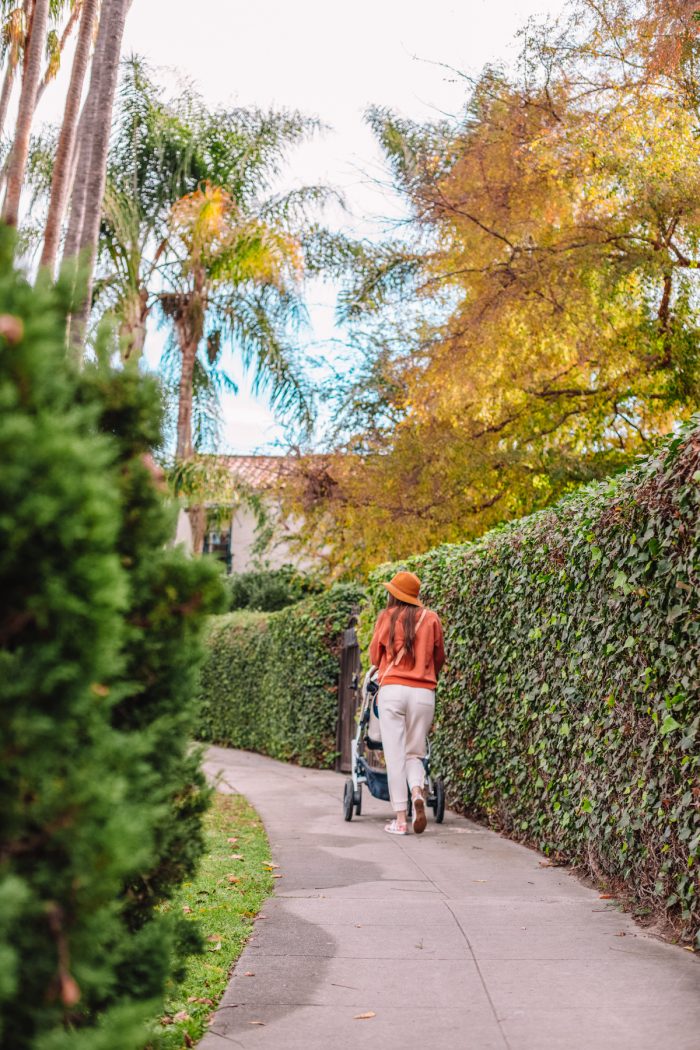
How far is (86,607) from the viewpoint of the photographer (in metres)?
2.09

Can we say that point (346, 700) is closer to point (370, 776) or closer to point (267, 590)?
point (370, 776)

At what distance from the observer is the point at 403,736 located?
29.8 ft

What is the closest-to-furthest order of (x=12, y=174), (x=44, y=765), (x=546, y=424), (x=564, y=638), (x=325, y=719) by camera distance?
(x=44, y=765)
(x=564, y=638)
(x=12, y=174)
(x=546, y=424)
(x=325, y=719)

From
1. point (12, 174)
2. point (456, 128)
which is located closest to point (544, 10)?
point (456, 128)

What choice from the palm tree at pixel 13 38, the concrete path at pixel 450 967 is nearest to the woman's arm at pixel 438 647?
the concrete path at pixel 450 967

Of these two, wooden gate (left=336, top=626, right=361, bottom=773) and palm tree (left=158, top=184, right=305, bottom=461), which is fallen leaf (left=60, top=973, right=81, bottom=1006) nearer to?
wooden gate (left=336, top=626, right=361, bottom=773)

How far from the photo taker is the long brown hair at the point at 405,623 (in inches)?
359

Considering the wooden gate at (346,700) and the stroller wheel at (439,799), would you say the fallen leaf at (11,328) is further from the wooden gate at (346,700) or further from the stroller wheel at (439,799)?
the wooden gate at (346,700)

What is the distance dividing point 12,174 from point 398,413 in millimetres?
8533

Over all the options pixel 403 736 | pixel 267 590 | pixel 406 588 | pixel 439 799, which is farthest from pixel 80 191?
pixel 267 590

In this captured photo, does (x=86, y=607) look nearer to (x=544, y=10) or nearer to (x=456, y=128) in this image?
(x=544, y=10)

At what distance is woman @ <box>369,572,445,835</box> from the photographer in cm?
903

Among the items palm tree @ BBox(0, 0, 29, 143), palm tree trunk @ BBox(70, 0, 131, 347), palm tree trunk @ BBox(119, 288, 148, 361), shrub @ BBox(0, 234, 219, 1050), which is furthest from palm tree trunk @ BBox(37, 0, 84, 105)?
shrub @ BBox(0, 234, 219, 1050)

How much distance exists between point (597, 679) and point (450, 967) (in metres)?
2.20
